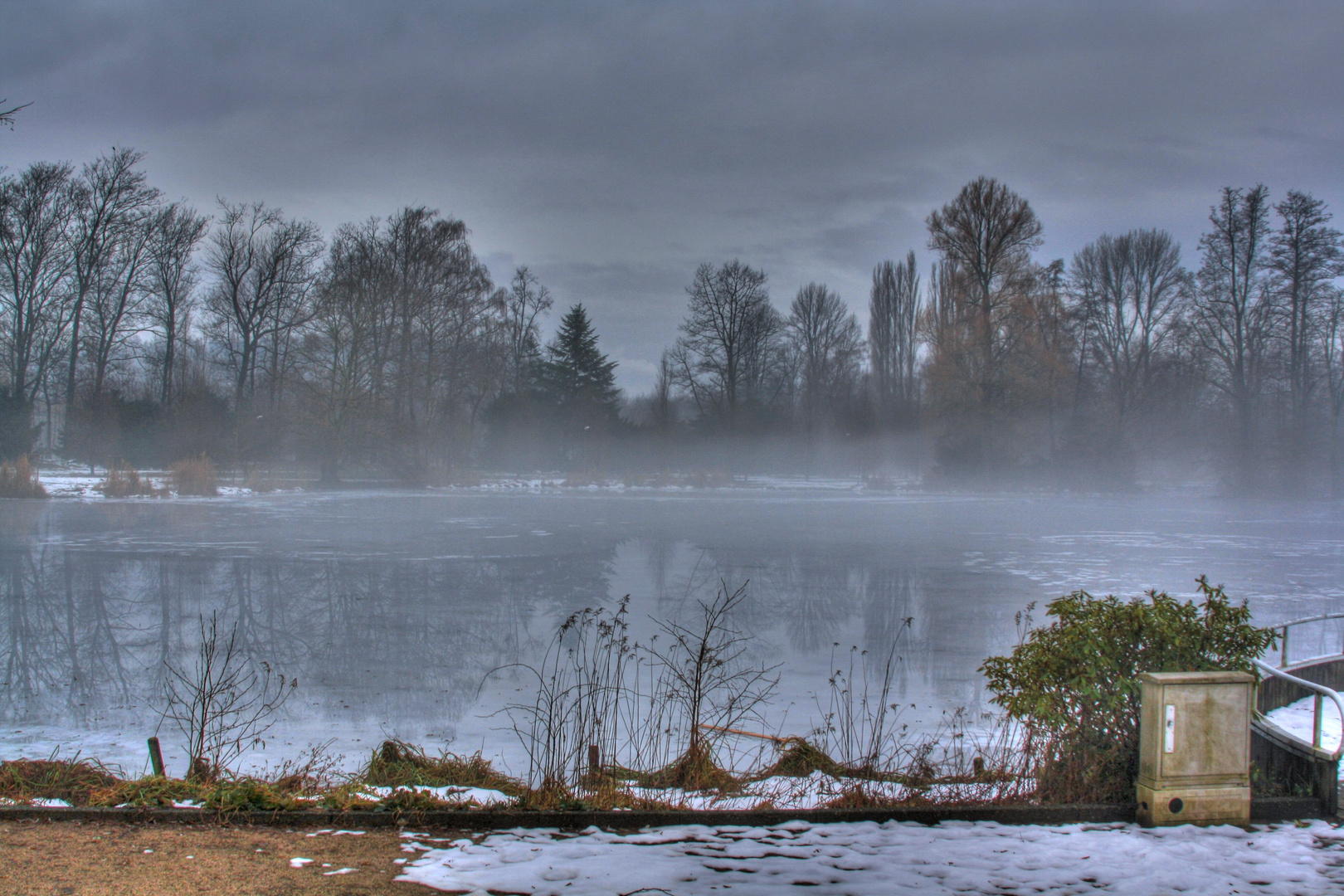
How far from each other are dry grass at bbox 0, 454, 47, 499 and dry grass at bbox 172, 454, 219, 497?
12.4ft

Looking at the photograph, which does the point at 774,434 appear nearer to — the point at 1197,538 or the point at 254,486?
the point at 254,486

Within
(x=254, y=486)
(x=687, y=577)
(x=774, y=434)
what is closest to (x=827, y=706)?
(x=687, y=577)

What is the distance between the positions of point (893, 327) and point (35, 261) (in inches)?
1893

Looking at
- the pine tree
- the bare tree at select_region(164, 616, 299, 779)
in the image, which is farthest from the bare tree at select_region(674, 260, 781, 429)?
the bare tree at select_region(164, 616, 299, 779)

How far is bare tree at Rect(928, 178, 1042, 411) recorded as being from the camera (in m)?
42.8

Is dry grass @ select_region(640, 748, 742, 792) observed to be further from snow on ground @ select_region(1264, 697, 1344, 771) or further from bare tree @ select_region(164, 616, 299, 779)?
snow on ground @ select_region(1264, 697, 1344, 771)

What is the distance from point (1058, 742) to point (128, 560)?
15013mm

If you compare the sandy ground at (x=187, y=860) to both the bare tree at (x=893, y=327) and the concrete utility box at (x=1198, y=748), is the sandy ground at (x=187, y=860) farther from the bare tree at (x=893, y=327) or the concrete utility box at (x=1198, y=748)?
the bare tree at (x=893, y=327)

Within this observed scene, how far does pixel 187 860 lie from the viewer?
3938 millimetres

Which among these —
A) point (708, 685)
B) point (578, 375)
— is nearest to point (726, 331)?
point (578, 375)

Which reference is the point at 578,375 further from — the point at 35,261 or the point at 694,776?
the point at 694,776

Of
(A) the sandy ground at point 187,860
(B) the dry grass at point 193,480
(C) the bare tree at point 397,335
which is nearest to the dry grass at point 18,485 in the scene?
(B) the dry grass at point 193,480

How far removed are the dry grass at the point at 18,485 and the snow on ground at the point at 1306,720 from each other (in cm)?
3306

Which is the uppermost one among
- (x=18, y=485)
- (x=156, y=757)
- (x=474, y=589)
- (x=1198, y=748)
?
(x=18, y=485)
